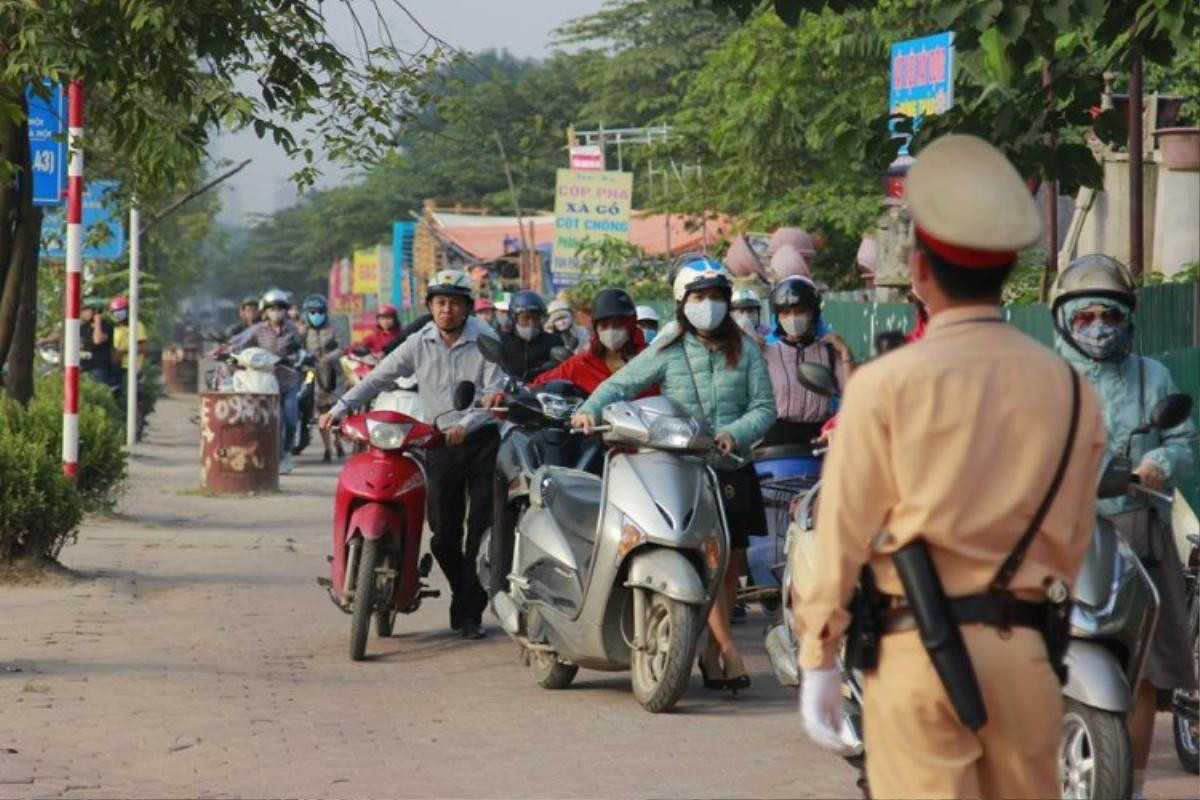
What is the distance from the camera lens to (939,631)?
4.19 meters

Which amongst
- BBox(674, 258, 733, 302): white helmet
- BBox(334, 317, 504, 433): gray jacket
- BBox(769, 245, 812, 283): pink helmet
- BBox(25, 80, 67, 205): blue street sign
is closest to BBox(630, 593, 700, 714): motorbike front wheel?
BBox(674, 258, 733, 302): white helmet

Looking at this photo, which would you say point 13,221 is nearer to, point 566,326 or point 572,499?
point 572,499

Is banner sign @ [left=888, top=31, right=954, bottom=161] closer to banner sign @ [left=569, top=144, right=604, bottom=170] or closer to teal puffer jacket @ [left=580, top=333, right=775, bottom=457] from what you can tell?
teal puffer jacket @ [left=580, top=333, right=775, bottom=457]

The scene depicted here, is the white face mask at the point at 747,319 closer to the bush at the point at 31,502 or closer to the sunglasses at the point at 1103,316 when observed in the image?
the bush at the point at 31,502

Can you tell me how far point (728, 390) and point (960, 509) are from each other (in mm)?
5608

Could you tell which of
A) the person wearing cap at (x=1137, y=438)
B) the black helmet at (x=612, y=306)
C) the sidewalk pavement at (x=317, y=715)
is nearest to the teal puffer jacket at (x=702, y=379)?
the black helmet at (x=612, y=306)

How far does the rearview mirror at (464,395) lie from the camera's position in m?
10.5

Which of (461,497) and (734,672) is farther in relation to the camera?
(461,497)

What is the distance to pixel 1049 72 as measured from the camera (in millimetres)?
10461

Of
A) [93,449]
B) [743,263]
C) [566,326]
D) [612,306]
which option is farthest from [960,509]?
[566,326]

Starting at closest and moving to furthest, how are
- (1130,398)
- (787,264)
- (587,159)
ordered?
1. (1130,398)
2. (787,264)
3. (587,159)

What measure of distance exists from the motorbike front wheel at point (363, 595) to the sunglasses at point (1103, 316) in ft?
14.0

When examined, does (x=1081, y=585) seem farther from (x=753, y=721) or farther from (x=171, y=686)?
(x=171, y=686)

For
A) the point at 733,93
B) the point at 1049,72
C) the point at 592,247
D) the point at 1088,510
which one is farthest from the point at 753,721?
the point at 733,93
